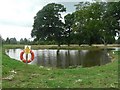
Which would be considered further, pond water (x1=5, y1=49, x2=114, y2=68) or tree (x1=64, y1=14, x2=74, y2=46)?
tree (x1=64, y1=14, x2=74, y2=46)

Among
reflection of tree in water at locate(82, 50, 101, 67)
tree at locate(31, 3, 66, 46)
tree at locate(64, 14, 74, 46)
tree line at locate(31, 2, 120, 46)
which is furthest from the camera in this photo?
tree at locate(64, 14, 74, 46)

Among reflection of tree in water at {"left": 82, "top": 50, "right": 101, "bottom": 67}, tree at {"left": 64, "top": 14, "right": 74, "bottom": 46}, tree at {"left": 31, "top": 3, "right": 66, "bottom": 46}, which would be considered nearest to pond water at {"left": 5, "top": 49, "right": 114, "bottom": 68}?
reflection of tree in water at {"left": 82, "top": 50, "right": 101, "bottom": 67}

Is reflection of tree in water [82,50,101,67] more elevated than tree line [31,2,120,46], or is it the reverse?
tree line [31,2,120,46]

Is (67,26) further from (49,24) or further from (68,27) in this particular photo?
(49,24)

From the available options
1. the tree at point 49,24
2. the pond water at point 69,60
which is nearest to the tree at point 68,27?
the tree at point 49,24

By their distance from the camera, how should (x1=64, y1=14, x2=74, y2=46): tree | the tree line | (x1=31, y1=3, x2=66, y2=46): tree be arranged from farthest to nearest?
(x1=64, y1=14, x2=74, y2=46): tree < (x1=31, y1=3, x2=66, y2=46): tree < the tree line

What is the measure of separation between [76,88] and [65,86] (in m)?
0.49

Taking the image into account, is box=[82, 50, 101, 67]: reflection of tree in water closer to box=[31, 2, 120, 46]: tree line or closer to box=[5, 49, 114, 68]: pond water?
box=[5, 49, 114, 68]: pond water

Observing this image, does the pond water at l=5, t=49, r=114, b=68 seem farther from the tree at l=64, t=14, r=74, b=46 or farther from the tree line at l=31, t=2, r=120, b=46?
the tree at l=64, t=14, r=74, b=46

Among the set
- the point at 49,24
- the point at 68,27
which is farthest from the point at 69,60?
the point at 68,27

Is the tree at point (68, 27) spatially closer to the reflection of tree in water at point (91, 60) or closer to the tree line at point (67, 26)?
the tree line at point (67, 26)

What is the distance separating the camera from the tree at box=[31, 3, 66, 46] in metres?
85.2

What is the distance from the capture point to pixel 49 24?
86.8 meters

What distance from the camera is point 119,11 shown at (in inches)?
1816
